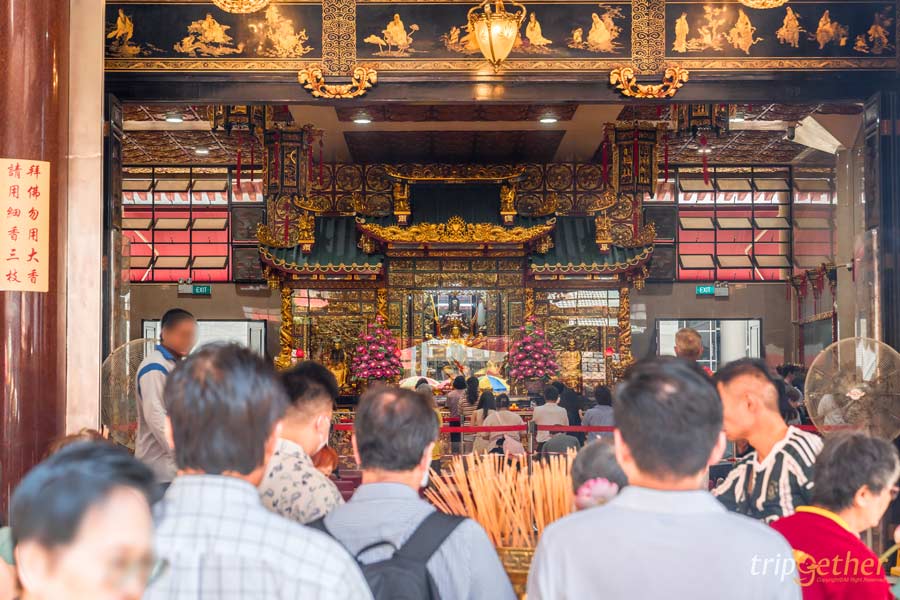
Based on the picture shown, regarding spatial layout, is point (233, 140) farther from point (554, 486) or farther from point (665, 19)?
point (554, 486)

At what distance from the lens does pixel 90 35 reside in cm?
479

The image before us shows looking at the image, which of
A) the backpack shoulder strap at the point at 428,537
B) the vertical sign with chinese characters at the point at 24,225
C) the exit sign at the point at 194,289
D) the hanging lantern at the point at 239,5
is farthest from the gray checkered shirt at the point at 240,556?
the exit sign at the point at 194,289

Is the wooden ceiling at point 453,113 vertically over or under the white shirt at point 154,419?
over

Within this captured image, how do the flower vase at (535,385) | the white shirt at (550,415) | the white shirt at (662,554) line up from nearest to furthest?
the white shirt at (662,554), the white shirt at (550,415), the flower vase at (535,385)

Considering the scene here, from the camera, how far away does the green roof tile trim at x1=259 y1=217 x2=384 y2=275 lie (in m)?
11.1

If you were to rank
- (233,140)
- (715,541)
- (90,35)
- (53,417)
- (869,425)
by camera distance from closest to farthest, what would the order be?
(715,541) < (53,417) < (90,35) < (869,425) < (233,140)

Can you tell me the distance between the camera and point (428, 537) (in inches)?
66.9

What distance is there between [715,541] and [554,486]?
32.2 inches

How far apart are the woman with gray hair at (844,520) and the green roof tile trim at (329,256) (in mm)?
9428

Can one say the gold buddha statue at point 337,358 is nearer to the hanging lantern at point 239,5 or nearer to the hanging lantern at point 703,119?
the hanging lantern at point 703,119

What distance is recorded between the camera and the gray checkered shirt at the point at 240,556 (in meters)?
1.30

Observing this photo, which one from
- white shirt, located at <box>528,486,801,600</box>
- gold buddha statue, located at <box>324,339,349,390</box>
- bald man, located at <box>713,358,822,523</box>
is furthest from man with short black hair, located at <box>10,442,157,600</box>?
gold buddha statue, located at <box>324,339,349,390</box>

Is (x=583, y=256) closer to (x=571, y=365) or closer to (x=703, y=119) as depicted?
(x=571, y=365)

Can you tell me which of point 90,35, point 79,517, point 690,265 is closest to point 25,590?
point 79,517
